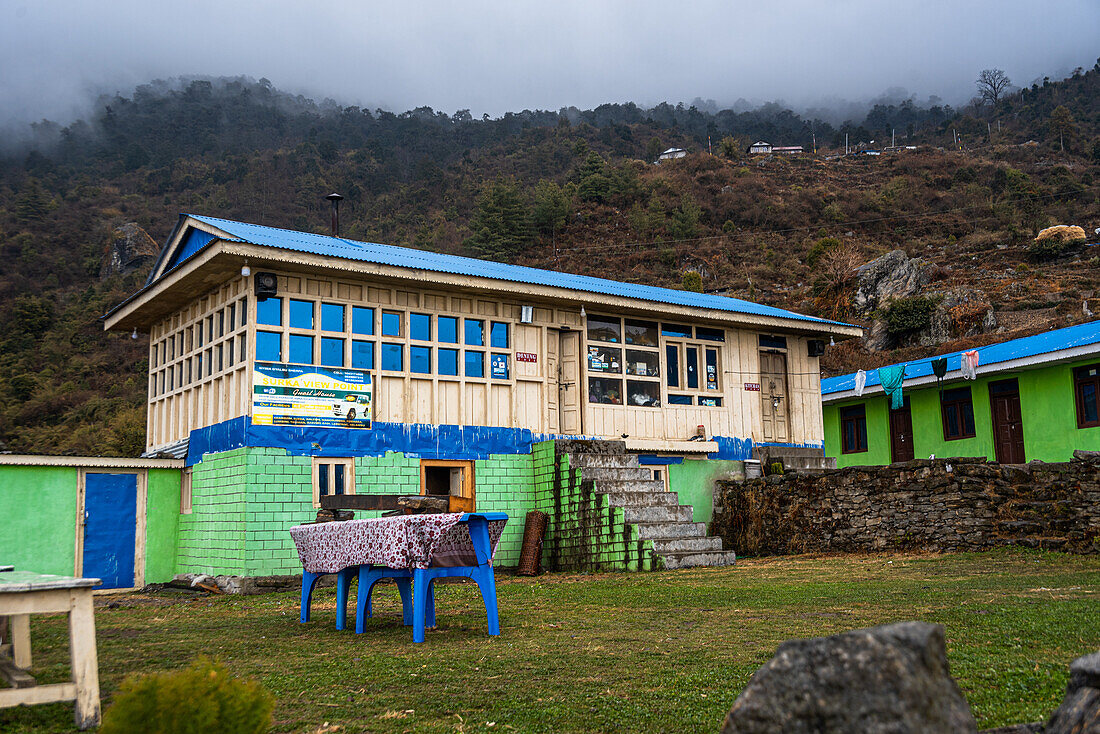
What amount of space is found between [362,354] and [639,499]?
16.8ft

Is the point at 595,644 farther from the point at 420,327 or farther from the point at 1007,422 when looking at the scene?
the point at 1007,422

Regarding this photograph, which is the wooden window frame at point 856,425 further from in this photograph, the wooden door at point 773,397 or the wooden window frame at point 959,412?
the wooden door at point 773,397

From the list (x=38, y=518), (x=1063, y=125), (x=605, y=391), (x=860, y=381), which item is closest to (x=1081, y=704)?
(x=605, y=391)

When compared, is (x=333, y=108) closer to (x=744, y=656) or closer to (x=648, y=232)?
(x=648, y=232)

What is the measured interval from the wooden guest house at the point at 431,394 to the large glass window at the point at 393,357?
4cm

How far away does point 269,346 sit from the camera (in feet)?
43.9

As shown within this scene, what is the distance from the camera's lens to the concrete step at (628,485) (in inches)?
555

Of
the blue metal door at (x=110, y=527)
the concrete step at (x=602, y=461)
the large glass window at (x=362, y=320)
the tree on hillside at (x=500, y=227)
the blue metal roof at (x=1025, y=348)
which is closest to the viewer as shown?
the blue metal door at (x=110, y=527)

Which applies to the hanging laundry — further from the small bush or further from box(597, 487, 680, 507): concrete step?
the small bush

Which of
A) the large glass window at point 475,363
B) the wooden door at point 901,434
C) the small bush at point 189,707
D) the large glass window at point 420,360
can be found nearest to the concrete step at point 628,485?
the large glass window at point 475,363

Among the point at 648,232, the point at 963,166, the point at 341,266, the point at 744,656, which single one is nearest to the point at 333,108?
the point at 648,232

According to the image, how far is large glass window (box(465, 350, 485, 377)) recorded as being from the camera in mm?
15336

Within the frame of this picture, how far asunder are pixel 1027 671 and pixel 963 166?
73.0 m

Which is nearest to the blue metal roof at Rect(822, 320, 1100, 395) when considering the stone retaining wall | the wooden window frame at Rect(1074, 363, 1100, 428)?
the wooden window frame at Rect(1074, 363, 1100, 428)
